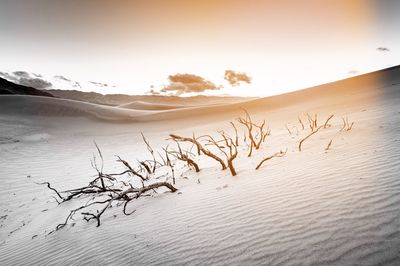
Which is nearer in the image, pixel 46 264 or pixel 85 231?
pixel 46 264

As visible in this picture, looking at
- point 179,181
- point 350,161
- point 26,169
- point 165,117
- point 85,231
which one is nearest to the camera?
point 85,231

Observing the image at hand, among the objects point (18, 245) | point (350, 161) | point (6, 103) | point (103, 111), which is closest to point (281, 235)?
point (350, 161)

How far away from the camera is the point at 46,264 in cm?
247

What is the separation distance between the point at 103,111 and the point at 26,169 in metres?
20.5

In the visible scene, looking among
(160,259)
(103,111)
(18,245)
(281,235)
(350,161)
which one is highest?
(103,111)

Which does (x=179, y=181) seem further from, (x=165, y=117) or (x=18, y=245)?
(x=165, y=117)

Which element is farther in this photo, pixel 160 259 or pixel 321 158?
pixel 321 158

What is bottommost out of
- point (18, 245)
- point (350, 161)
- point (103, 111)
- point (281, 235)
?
point (18, 245)

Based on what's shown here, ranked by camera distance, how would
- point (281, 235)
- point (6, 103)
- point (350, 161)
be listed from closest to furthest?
point (281, 235) → point (350, 161) → point (6, 103)

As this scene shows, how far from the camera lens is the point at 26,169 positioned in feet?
26.2

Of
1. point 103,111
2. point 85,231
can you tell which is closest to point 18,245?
point 85,231

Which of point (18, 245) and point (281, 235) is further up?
point (281, 235)

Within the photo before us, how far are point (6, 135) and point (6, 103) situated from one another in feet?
45.0

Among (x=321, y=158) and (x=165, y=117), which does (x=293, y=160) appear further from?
(x=165, y=117)
